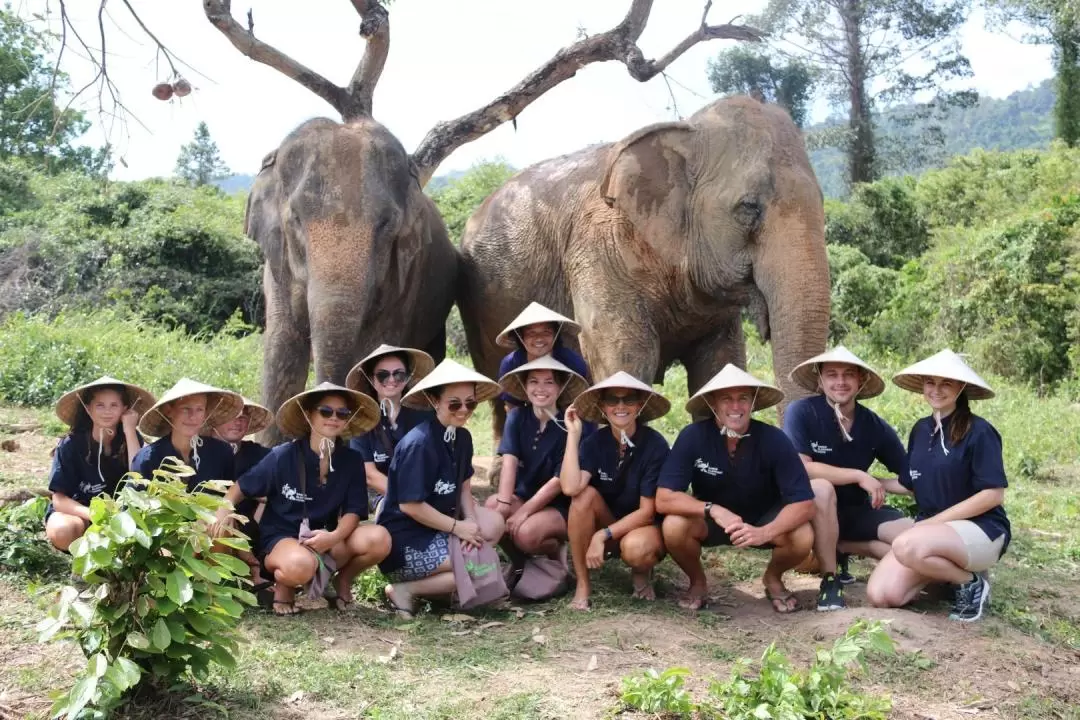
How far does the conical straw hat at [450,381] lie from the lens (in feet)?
19.2

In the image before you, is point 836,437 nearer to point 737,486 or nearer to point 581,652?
point 737,486

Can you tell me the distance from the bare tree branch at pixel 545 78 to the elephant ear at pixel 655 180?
5.32 meters

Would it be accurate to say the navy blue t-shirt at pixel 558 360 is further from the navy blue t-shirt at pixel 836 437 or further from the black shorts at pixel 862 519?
the black shorts at pixel 862 519

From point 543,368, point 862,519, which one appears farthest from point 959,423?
point 543,368

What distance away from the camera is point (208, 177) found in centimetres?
5900

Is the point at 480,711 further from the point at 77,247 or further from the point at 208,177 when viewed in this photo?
the point at 208,177

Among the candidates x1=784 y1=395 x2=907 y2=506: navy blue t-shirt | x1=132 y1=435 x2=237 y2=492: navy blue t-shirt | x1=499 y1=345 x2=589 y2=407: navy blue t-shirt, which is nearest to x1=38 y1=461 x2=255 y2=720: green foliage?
x1=132 y1=435 x2=237 y2=492: navy blue t-shirt

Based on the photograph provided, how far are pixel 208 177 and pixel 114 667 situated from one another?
Answer: 58.0 metres

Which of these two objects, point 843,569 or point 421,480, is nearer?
point 421,480

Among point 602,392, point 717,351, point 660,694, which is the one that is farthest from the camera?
point 717,351

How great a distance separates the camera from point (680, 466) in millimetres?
6000

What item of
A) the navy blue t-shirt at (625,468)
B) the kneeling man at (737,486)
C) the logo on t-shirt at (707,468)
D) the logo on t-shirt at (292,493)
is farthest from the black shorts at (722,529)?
the logo on t-shirt at (292,493)

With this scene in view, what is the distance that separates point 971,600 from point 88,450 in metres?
4.57

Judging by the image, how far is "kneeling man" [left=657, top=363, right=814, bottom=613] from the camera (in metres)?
5.87
